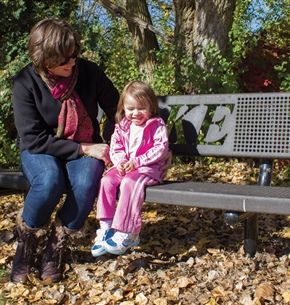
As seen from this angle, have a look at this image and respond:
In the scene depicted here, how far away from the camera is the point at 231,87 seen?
577 centimetres

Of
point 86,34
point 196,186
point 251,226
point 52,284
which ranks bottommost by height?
point 52,284

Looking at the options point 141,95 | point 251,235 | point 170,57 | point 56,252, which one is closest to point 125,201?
point 56,252

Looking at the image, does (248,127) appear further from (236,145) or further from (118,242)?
(118,242)

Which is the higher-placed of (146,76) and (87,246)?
(146,76)

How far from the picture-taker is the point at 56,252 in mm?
3461

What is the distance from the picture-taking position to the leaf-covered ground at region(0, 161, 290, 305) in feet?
10.4

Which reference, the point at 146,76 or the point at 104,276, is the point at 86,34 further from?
the point at 104,276

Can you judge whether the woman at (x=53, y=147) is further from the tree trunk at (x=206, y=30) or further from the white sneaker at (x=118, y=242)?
the tree trunk at (x=206, y=30)

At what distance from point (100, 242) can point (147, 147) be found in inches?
27.3

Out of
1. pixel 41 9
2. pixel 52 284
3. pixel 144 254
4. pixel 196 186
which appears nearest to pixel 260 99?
pixel 196 186

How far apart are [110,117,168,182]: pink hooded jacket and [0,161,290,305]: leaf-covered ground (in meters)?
0.61

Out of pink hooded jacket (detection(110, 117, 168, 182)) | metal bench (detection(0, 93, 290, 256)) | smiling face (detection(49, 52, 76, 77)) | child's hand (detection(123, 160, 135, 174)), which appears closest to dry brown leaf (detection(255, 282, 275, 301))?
metal bench (detection(0, 93, 290, 256))

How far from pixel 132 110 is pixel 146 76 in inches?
126

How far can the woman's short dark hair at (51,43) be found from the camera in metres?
3.35
